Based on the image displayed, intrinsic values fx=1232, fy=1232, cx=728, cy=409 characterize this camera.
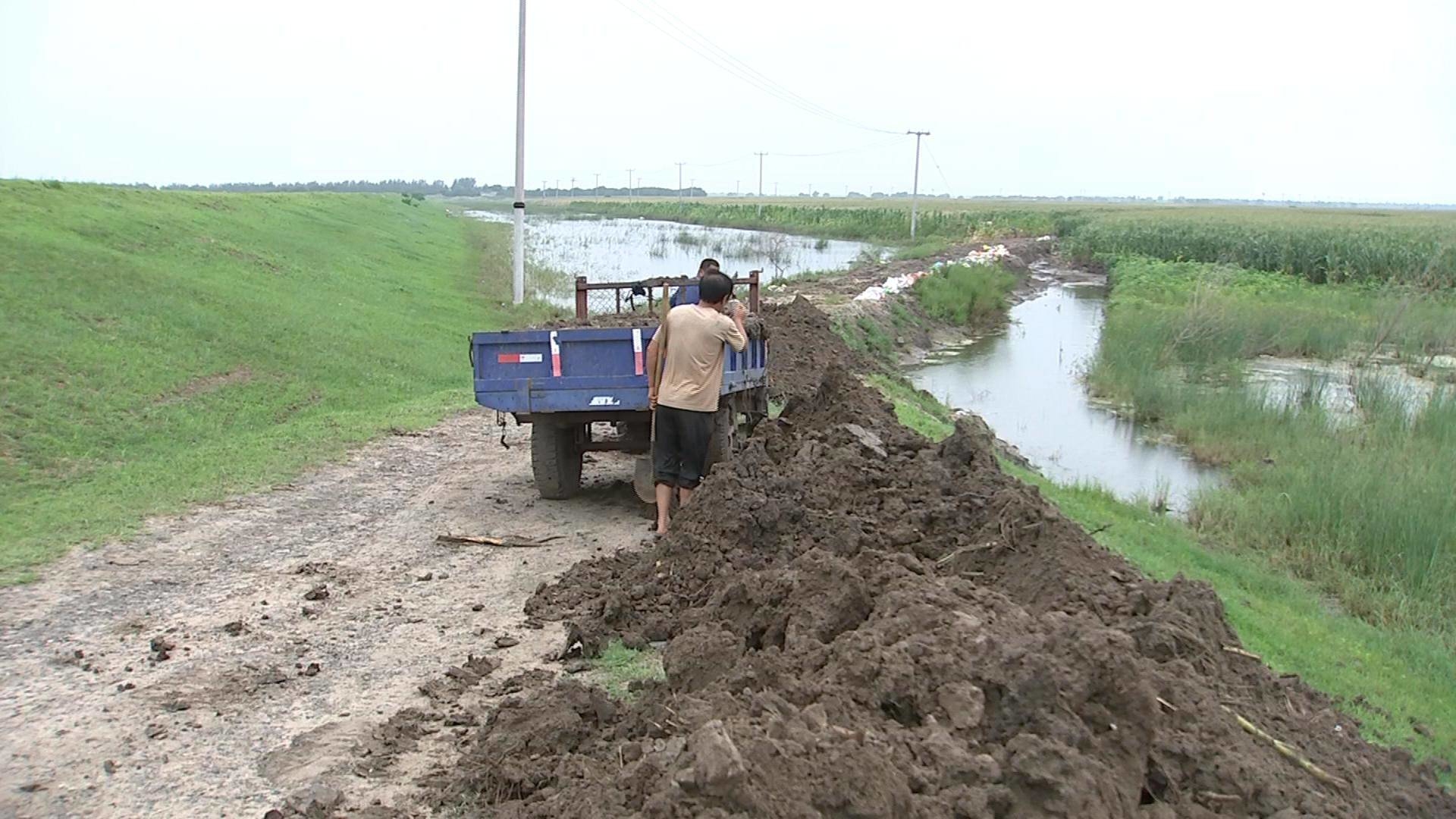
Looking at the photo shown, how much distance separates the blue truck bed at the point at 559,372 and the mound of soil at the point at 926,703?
207 centimetres

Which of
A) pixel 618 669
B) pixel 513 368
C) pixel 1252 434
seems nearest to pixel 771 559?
pixel 618 669

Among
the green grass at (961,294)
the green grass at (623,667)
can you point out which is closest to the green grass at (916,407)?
the green grass at (623,667)

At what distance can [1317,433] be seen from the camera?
1648cm

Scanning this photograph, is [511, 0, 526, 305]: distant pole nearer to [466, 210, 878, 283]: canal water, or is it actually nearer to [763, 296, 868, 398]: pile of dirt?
[763, 296, 868, 398]: pile of dirt

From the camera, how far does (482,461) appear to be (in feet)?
39.3

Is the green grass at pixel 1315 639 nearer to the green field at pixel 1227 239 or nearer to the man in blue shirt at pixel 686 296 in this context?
the man in blue shirt at pixel 686 296

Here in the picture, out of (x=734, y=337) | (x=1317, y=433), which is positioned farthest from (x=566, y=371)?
(x=1317, y=433)

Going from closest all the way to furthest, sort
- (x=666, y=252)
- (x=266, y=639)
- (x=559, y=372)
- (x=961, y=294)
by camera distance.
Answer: (x=266, y=639), (x=559, y=372), (x=961, y=294), (x=666, y=252)

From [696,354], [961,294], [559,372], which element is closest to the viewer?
[696,354]

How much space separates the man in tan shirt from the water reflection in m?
8.16

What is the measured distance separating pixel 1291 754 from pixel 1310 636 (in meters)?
4.58

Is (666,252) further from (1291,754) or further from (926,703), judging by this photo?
(926,703)

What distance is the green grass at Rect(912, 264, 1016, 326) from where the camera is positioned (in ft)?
110

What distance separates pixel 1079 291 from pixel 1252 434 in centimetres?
3051
